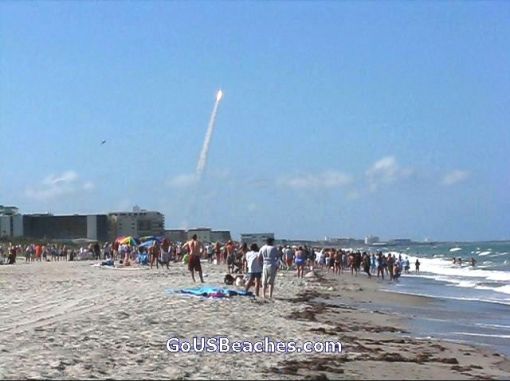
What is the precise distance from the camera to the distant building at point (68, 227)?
126688 mm

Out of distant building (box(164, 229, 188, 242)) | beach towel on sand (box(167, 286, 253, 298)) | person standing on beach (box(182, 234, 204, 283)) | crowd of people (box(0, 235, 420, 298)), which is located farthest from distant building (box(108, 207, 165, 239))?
beach towel on sand (box(167, 286, 253, 298))

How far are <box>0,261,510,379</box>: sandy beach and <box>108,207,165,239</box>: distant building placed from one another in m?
103

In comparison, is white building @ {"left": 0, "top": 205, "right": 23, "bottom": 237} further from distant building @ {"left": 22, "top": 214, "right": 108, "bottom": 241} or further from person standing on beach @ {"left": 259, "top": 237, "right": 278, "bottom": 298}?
person standing on beach @ {"left": 259, "top": 237, "right": 278, "bottom": 298}

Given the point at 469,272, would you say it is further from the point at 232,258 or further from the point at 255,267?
the point at 255,267

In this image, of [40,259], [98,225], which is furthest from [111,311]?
[98,225]

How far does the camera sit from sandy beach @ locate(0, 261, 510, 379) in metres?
8.62

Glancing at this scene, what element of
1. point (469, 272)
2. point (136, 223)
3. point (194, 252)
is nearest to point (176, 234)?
point (136, 223)

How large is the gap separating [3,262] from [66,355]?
4732 cm

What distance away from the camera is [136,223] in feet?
399

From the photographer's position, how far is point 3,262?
5397 centimetres

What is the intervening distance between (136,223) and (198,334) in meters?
111

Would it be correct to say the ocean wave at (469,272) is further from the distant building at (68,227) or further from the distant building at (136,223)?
the distant building at (68,227)

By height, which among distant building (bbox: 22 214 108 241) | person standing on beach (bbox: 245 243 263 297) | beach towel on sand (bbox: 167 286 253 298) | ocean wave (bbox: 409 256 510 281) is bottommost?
ocean wave (bbox: 409 256 510 281)

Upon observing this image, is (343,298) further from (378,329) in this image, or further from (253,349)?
(253,349)
